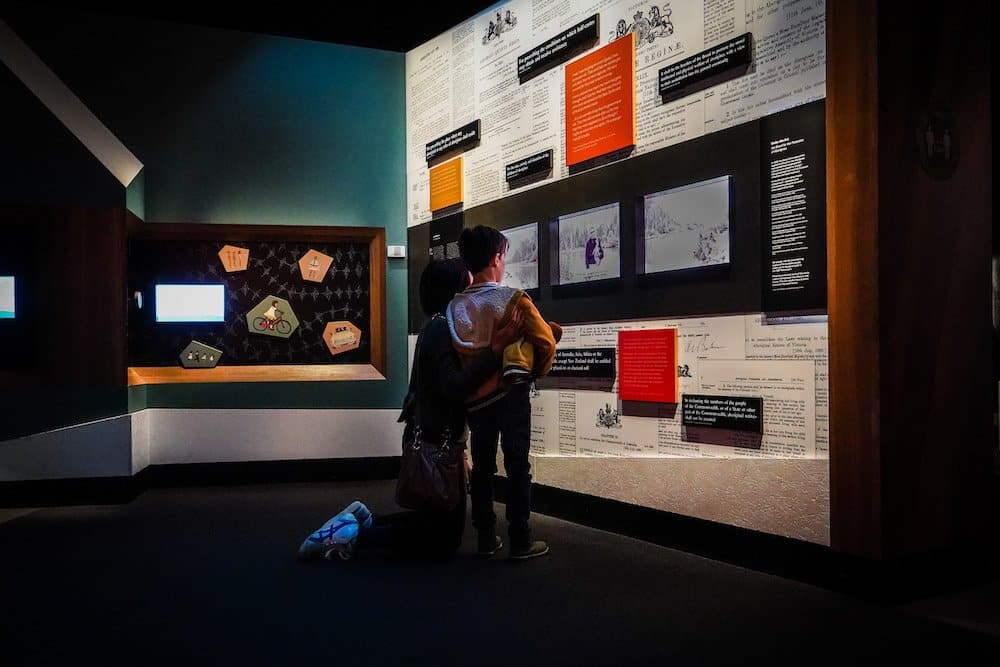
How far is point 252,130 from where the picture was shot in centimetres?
583

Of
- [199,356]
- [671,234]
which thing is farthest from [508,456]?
[199,356]

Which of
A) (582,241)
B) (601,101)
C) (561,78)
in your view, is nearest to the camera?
(601,101)

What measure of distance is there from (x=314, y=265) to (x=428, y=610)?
12.4ft

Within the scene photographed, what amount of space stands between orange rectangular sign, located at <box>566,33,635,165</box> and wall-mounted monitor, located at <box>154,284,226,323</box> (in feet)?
9.82

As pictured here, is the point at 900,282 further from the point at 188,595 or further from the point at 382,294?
the point at 382,294

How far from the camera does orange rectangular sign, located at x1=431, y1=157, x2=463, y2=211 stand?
527 cm

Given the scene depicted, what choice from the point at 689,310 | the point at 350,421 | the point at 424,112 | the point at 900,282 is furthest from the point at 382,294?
the point at 900,282

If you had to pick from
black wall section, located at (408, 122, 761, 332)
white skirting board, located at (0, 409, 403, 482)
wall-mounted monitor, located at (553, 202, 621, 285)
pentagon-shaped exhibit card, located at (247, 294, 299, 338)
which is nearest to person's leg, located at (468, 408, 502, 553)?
black wall section, located at (408, 122, 761, 332)

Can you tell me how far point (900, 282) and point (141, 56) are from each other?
5167mm

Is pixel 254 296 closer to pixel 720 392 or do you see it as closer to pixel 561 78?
pixel 561 78

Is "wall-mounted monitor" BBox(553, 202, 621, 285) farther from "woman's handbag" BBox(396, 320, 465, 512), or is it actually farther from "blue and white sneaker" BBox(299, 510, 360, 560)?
"blue and white sneaker" BBox(299, 510, 360, 560)

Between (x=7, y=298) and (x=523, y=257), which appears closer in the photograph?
(x=523, y=257)

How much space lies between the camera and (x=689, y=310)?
3.54 metres

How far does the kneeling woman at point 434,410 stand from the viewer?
122 inches
